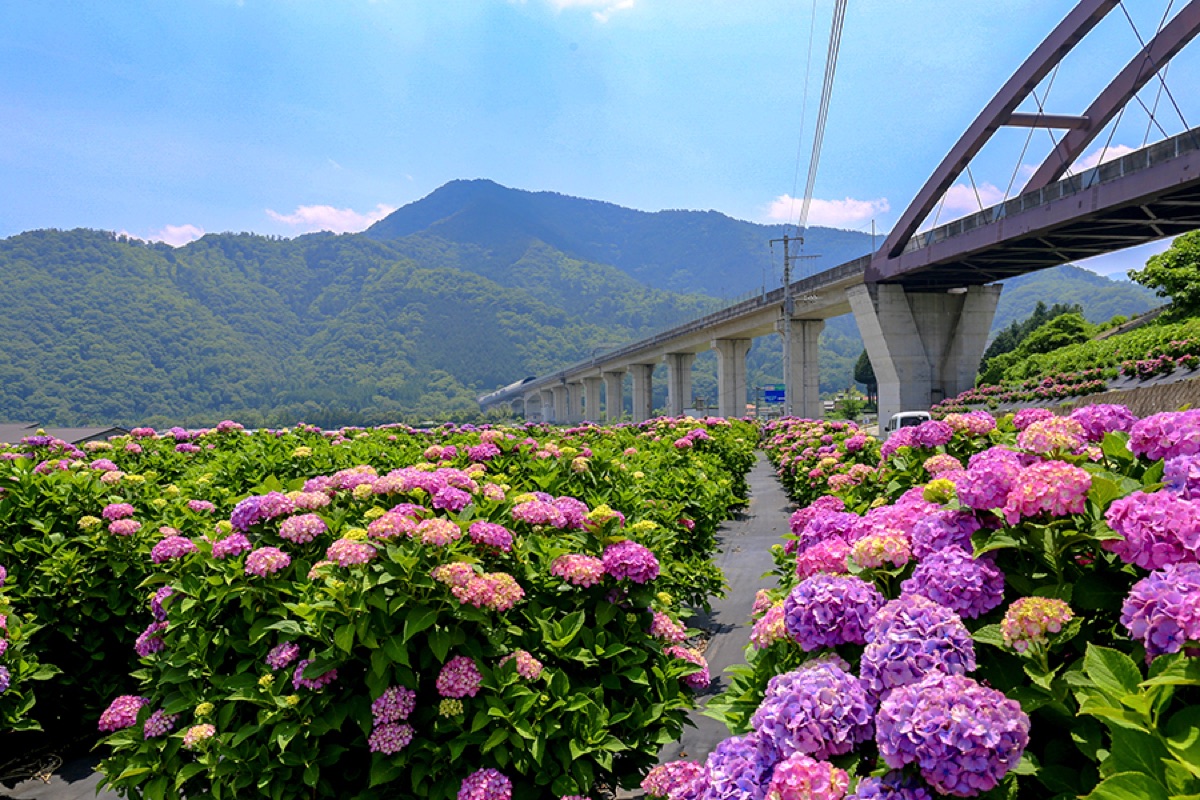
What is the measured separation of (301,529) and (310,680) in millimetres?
771

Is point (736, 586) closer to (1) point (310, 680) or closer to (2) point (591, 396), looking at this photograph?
Result: (1) point (310, 680)

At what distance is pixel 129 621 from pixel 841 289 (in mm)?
37456

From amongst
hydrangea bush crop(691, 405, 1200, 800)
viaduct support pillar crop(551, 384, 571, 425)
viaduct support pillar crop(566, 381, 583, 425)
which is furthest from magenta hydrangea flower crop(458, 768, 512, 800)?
viaduct support pillar crop(566, 381, 583, 425)

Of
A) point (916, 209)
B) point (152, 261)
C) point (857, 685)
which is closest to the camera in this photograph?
point (857, 685)

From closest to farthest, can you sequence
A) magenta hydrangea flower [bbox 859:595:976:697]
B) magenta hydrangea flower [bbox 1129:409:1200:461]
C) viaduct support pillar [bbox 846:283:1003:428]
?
1. magenta hydrangea flower [bbox 859:595:976:697]
2. magenta hydrangea flower [bbox 1129:409:1200:461]
3. viaduct support pillar [bbox 846:283:1003:428]

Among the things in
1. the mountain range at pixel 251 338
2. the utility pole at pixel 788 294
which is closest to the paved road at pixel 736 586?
the utility pole at pixel 788 294

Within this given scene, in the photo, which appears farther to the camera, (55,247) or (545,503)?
(55,247)

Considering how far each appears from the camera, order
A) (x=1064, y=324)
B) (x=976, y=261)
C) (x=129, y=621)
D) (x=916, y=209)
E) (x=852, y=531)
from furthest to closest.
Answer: (x=1064, y=324) → (x=916, y=209) → (x=976, y=261) → (x=129, y=621) → (x=852, y=531)

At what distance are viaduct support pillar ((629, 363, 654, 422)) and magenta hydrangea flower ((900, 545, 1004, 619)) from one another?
77.6 m

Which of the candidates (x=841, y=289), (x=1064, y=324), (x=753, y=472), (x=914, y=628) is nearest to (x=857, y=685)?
(x=914, y=628)

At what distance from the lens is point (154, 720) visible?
11.0 feet

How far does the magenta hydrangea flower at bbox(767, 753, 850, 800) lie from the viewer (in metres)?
1.45

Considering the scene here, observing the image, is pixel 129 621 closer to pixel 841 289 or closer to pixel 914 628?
pixel 914 628

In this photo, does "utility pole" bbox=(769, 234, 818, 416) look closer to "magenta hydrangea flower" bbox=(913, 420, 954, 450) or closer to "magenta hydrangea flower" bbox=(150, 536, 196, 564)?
"magenta hydrangea flower" bbox=(913, 420, 954, 450)
